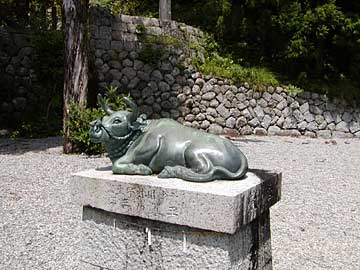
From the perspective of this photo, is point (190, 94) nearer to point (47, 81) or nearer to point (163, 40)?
point (163, 40)

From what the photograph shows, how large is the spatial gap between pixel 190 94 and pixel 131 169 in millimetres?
Result: 8122

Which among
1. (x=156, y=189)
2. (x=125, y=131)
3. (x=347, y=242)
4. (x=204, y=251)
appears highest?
(x=125, y=131)

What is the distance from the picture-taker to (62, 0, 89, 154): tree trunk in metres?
6.75

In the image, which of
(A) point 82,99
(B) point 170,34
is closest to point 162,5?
Answer: (B) point 170,34

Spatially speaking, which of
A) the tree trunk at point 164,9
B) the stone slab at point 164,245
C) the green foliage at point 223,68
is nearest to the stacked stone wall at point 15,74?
the tree trunk at point 164,9

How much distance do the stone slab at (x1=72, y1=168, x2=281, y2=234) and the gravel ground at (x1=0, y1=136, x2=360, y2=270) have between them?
97 cm

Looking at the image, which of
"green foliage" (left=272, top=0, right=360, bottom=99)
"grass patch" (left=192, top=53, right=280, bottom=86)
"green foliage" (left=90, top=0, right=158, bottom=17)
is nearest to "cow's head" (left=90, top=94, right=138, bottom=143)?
"grass patch" (left=192, top=53, right=280, bottom=86)

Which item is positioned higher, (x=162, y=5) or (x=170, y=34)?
(x=162, y=5)

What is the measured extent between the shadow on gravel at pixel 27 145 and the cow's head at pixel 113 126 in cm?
518

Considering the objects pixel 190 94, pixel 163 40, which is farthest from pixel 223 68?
pixel 163 40

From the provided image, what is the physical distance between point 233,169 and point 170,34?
8711 millimetres

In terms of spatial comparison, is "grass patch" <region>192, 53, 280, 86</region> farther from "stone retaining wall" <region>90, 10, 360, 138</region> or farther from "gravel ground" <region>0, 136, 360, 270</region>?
"gravel ground" <region>0, 136, 360, 270</region>

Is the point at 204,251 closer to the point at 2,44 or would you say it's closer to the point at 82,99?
the point at 82,99

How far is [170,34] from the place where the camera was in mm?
10523
